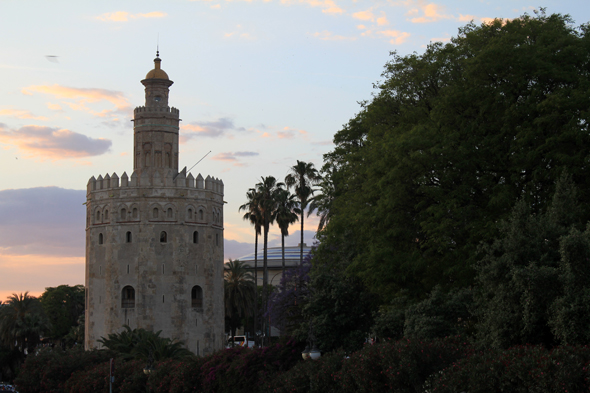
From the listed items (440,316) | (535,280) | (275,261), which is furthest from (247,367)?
(275,261)

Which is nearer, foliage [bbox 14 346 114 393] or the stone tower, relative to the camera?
foliage [bbox 14 346 114 393]

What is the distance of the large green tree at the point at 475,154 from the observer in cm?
2439

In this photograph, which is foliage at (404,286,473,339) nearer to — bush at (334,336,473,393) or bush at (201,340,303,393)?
bush at (334,336,473,393)

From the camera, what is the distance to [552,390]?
14.9 meters

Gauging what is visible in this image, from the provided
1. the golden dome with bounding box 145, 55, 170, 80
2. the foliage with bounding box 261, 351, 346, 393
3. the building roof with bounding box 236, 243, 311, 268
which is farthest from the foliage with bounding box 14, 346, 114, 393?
the building roof with bounding box 236, 243, 311, 268

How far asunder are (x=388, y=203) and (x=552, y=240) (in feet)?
25.1

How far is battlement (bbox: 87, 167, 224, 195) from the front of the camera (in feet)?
174

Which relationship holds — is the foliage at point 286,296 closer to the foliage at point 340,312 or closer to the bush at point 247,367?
the foliage at point 340,312

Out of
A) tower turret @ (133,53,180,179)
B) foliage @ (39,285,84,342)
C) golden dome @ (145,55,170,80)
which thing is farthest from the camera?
foliage @ (39,285,84,342)

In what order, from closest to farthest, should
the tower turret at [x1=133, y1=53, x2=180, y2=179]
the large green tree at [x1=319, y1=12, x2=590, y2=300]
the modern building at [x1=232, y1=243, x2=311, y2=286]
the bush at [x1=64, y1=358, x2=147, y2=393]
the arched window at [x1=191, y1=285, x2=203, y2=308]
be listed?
the large green tree at [x1=319, y1=12, x2=590, y2=300] → the bush at [x1=64, y1=358, x2=147, y2=393] → the arched window at [x1=191, y1=285, x2=203, y2=308] → the tower turret at [x1=133, y1=53, x2=180, y2=179] → the modern building at [x1=232, y1=243, x2=311, y2=286]

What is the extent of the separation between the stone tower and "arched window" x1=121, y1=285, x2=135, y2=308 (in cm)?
7

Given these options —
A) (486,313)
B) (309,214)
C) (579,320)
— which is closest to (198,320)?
(309,214)

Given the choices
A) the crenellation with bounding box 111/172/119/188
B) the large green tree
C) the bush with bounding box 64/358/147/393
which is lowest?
the bush with bounding box 64/358/147/393

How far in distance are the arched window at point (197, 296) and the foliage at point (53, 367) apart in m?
15.3
